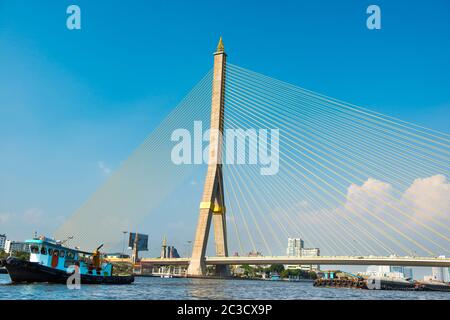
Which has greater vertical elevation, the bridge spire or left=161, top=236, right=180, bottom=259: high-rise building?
the bridge spire

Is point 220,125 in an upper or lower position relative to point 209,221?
upper

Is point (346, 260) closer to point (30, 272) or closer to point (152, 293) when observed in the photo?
point (152, 293)

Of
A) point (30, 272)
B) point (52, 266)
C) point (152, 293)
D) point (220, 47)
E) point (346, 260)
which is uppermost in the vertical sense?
point (220, 47)

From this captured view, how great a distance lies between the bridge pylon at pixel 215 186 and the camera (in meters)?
57.6

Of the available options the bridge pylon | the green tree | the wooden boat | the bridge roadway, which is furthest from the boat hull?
the green tree

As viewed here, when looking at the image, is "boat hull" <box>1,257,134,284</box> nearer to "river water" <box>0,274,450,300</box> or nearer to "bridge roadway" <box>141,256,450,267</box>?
"river water" <box>0,274,450,300</box>

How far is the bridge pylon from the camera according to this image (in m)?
57.6

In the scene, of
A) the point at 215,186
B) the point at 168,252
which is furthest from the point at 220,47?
the point at 168,252

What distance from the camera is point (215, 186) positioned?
196 feet

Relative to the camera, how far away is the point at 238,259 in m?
68.1
